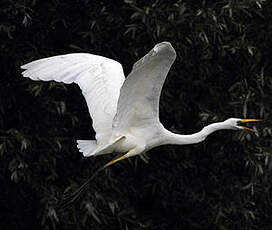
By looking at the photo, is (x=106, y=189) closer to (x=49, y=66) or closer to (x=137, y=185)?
(x=137, y=185)

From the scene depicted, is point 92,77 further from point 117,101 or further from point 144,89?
point 144,89

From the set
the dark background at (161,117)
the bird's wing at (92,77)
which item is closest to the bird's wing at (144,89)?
the bird's wing at (92,77)

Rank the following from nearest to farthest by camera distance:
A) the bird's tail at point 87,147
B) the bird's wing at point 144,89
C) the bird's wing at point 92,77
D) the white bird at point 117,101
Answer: the bird's wing at point 144,89, the white bird at point 117,101, the bird's tail at point 87,147, the bird's wing at point 92,77

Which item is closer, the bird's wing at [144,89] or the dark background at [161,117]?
the bird's wing at [144,89]

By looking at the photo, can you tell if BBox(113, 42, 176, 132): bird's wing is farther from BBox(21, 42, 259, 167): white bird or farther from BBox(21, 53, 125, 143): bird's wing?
BBox(21, 53, 125, 143): bird's wing

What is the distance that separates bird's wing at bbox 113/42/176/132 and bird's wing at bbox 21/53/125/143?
0.15 m

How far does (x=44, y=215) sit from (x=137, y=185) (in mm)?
841

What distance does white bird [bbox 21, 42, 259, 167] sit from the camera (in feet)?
14.9

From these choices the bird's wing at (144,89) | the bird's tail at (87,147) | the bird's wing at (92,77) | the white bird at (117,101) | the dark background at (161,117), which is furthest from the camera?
the dark background at (161,117)

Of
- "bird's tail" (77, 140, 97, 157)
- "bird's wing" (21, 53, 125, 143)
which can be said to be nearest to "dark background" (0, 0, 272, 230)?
"bird's wing" (21, 53, 125, 143)

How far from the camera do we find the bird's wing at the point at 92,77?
4.98 metres

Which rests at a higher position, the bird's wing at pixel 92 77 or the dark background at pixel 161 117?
the bird's wing at pixel 92 77

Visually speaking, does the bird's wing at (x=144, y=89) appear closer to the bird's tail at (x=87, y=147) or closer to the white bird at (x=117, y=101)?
→ the white bird at (x=117, y=101)

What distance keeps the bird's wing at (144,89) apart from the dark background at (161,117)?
1.23 m
